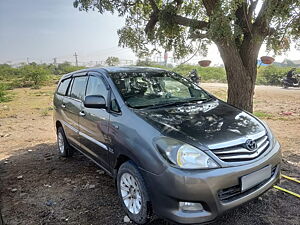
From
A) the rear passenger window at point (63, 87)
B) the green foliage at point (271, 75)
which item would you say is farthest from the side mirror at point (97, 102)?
the green foliage at point (271, 75)

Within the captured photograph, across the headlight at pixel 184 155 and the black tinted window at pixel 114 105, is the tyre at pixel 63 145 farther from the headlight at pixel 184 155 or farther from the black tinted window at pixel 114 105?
the headlight at pixel 184 155

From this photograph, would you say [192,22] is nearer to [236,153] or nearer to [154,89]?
[154,89]

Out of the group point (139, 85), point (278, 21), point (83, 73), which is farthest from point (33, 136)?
point (278, 21)

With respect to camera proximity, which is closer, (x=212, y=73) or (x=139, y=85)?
(x=139, y=85)

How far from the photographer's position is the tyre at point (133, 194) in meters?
2.33

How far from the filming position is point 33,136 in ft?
20.8

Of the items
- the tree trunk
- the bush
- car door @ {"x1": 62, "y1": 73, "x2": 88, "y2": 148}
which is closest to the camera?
car door @ {"x1": 62, "y1": 73, "x2": 88, "y2": 148}

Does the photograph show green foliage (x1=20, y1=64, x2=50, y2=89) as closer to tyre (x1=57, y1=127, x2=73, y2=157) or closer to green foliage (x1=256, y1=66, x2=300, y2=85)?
tyre (x1=57, y1=127, x2=73, y2=157)

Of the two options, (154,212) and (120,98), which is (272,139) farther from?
(120,98)

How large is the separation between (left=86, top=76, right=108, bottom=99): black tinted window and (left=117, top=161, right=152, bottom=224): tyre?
3.52ft

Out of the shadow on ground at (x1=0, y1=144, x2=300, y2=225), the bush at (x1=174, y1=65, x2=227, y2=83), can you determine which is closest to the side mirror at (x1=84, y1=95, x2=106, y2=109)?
the shadow on ground at (x1=0, y1=144, x2=300, y2=225)

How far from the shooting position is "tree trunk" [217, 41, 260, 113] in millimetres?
4527

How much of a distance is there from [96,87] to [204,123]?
1676 millimetres

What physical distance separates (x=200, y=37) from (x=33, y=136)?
480 cm
